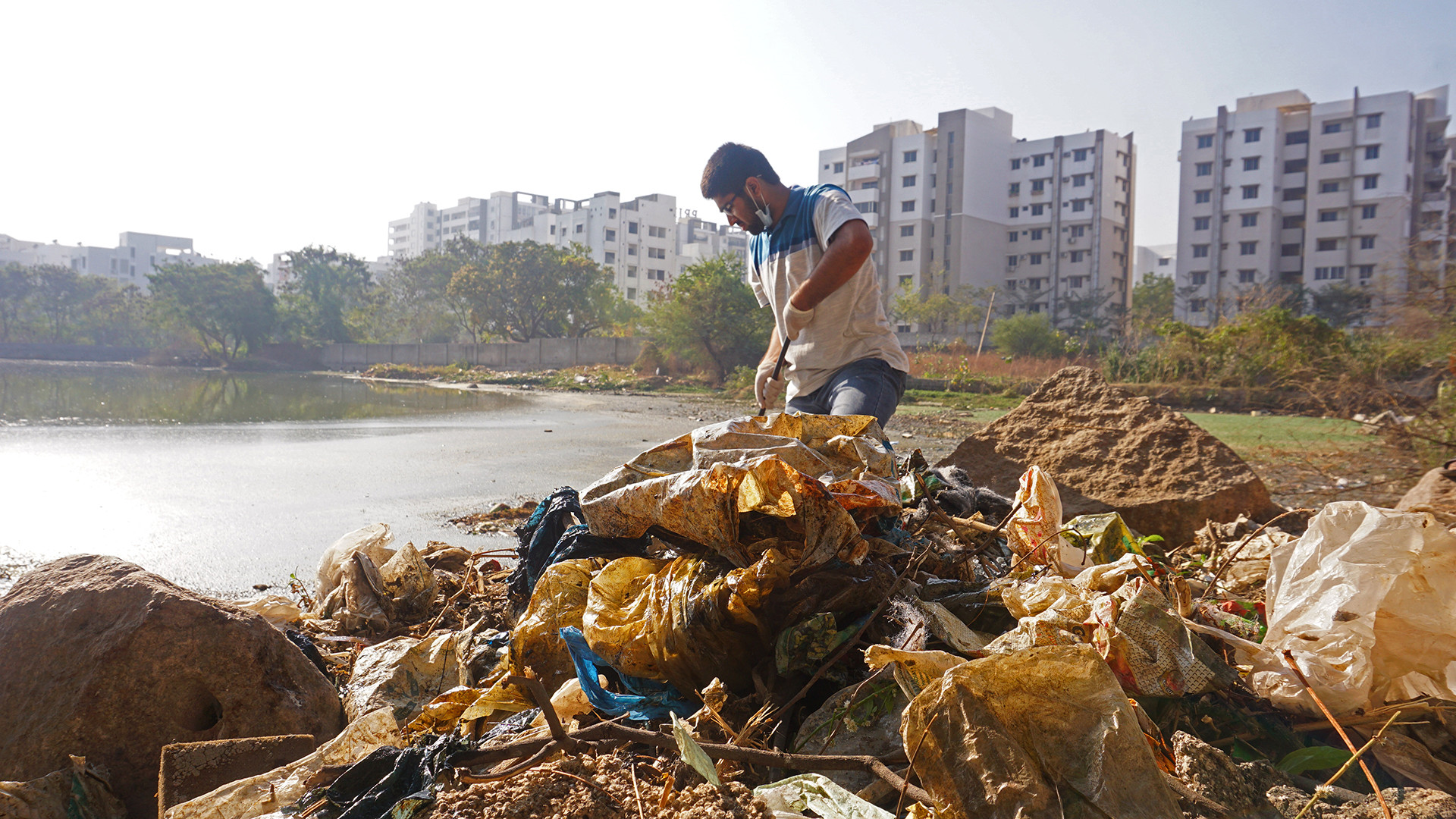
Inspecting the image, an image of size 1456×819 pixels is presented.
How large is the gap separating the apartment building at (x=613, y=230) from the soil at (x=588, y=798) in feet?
→ 239

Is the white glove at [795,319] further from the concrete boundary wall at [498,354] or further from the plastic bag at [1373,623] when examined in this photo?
Answer: the concrete boundary wall at [498,354]

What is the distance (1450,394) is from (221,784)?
19.8 ft

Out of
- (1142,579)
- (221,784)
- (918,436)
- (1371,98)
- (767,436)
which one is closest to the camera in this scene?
(221,784)

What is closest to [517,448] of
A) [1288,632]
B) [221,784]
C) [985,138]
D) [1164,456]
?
[1164,456]

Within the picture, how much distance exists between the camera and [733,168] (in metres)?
3.52

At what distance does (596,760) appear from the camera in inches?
54.0

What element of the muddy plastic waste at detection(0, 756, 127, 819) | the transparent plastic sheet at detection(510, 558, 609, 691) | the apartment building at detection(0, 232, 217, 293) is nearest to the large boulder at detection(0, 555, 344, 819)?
the muddy plastic waste at detection(0, 756, 127, 819)

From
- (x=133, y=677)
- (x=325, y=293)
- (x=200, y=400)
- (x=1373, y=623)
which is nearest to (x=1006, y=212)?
(x=325, y=293)

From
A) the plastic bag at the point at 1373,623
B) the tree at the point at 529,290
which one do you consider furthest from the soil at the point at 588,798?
the tree at the point at 529,290

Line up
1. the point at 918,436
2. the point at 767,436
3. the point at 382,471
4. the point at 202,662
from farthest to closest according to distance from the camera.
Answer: the point at 918,436
the point at 382,471
the point at 767,436
the point at 202,662

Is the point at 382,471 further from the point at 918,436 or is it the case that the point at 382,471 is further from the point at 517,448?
the point at 918,436

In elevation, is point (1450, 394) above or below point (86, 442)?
above

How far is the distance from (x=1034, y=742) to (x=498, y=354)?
4539cm

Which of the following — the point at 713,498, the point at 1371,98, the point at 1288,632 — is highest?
the point at 1371,98
